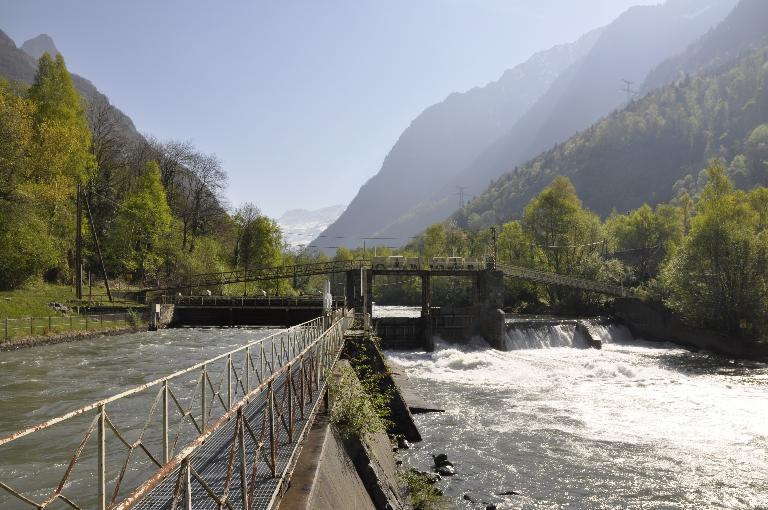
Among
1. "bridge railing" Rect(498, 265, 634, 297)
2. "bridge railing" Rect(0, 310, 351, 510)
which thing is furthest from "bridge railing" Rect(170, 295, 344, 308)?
"bridge railing" Rect(0, 310, 351, 510)

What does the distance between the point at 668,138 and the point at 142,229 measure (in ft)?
577

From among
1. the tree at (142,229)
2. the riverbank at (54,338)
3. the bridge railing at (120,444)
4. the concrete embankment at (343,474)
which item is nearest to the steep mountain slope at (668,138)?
the tree at (142,229)

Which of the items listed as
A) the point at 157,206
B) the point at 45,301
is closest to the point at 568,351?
the point at 45,301

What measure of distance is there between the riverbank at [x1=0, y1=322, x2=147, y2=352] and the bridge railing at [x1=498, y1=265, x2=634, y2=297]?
3156 cm

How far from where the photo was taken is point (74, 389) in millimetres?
19250

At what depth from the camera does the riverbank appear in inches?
1081

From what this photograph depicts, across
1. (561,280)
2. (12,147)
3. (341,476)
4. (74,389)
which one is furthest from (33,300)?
(561,280)

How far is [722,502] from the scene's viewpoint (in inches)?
520

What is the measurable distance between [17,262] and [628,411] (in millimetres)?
39407

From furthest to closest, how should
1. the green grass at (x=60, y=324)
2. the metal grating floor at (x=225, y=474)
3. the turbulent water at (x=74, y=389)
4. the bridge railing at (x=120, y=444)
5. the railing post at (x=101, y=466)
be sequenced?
the green grass at (x=60, y=324) → the turbulent water at (x=74, y=389) → the bridge railing at (x=120, y=444) → the metal grating floor at (x=225, y=474) → the railing post at (x=101, y=466)

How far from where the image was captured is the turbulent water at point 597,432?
13.8 meters

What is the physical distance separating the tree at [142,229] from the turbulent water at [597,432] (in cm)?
3613

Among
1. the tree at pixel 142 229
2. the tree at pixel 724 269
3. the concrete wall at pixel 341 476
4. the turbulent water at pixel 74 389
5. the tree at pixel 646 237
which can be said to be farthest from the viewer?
the tree at pixel 646 237

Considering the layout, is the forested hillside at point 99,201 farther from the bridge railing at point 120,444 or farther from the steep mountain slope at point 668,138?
the steep mountain slope at point 668,138
